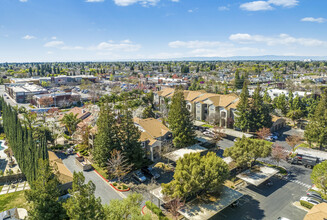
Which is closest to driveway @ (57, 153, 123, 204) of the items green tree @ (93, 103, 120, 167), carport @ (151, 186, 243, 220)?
green tree @ (93, 103, 120, 167)

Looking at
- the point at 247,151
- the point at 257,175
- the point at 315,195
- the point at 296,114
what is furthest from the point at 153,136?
the point at 296,114

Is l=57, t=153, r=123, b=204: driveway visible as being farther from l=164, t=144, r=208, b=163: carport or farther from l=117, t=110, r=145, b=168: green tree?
l=164, t=144, r=208, b=163: carport

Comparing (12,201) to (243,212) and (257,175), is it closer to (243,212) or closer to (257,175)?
(243,212)

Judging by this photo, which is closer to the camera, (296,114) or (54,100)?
(296,114)

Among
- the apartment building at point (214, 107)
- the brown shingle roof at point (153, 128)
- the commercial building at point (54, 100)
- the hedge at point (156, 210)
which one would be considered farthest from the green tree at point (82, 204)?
the commercial building at point (54, 100)

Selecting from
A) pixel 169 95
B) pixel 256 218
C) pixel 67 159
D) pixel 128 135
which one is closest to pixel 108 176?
pixel 128 135

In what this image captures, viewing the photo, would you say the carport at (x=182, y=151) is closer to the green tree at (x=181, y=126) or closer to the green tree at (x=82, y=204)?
the green tree at (x=181, y=126)

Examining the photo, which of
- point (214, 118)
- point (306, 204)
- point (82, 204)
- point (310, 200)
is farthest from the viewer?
point (214, 118)
